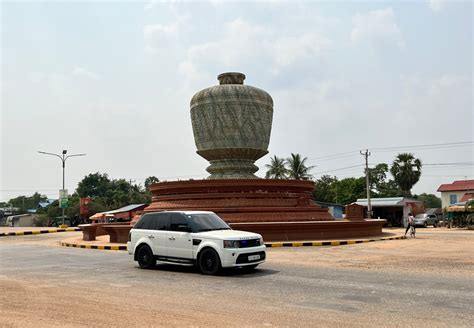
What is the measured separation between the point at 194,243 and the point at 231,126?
1641 centimetres

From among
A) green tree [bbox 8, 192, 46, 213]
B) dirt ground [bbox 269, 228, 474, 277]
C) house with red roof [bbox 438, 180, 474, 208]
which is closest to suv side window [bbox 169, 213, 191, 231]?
dirt ground [bbox 269, 228, 474, 277]

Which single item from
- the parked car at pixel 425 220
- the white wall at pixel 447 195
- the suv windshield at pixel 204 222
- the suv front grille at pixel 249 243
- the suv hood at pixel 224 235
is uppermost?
the white wall at pixel 447 195

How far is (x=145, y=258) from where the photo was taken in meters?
12.8

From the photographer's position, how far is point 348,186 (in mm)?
72188

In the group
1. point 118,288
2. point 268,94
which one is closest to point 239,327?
point 118,288

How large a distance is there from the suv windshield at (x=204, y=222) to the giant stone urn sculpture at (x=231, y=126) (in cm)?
1498

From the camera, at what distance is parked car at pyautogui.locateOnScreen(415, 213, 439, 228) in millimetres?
46500

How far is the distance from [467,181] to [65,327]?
59.9 meters

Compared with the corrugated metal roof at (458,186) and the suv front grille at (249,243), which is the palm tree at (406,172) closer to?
the corrugated metal roof at (458,186)

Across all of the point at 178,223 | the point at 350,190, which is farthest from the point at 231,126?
the point at 350,190

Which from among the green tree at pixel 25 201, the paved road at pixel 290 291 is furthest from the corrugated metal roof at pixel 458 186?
the green tree at pixel 25 201

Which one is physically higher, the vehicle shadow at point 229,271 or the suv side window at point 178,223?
the suv side window at point 178,223

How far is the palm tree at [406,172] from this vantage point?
208ft

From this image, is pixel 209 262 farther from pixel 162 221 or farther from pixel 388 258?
pixel 388 258
